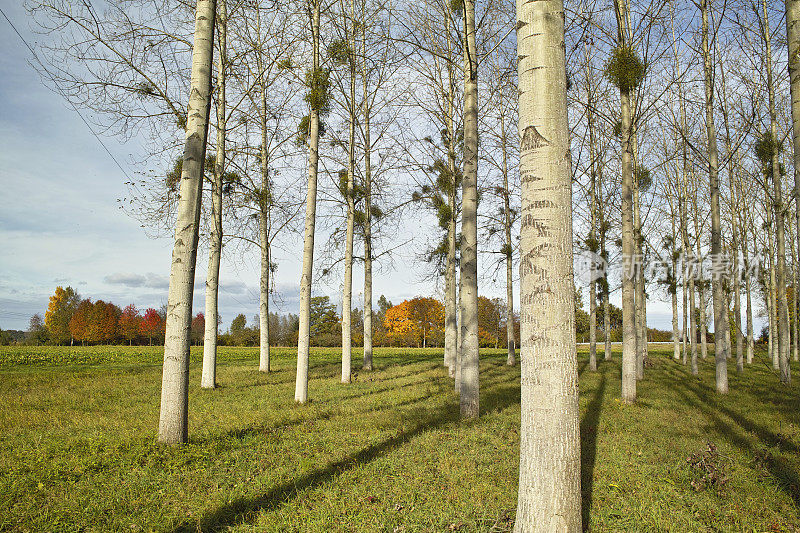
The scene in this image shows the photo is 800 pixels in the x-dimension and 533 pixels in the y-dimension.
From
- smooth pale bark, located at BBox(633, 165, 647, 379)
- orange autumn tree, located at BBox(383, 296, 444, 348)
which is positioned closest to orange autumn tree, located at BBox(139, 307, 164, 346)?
orange autumn tree, located at BBox(383, 296, 444, 348)

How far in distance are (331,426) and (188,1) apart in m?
9.72

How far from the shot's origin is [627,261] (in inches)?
423

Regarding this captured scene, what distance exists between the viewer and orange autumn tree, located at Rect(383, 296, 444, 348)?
61.2 meters

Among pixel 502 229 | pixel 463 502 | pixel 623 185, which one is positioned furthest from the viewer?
pixel 502 229

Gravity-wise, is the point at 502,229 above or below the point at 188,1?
below

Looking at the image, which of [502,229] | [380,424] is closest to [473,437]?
[380,424]

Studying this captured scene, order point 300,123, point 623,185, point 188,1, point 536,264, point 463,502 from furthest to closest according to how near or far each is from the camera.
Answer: point 300,123 → point 623,185 → point 188,1 → point 463,502 → point 536,264

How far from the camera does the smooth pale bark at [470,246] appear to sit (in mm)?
8102

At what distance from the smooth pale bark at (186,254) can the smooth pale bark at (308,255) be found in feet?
11.4

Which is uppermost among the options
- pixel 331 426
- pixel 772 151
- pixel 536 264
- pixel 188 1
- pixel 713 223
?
pixel 188 1

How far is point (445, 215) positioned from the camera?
14.7 m

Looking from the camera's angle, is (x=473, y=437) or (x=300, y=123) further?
(x=300, y=123)

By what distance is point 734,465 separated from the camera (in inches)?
219

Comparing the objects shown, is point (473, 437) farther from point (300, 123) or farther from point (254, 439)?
point (300, 123)
